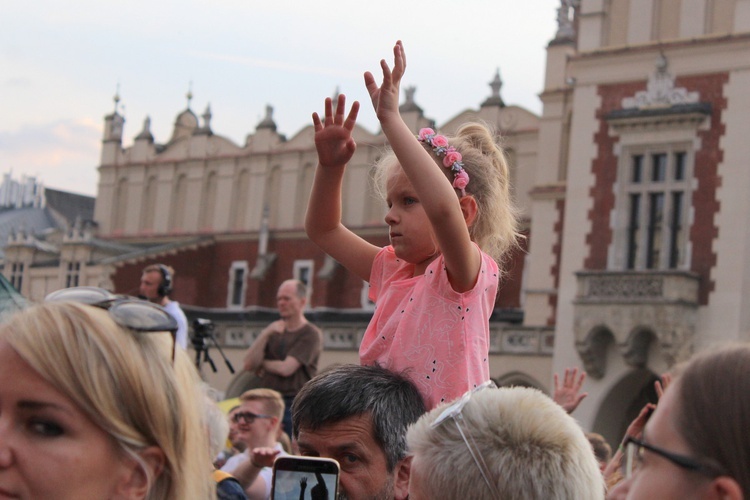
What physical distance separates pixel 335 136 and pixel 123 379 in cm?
188

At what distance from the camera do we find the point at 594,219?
23250 mm

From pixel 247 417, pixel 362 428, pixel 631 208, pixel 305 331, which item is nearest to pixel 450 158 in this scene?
pixel 362 428

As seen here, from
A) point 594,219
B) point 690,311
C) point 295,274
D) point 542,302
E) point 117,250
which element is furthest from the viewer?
point 117,250

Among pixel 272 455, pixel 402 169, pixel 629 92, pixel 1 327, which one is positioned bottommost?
pixel 272 455

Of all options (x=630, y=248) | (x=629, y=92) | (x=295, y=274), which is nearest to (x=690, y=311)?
(x=630, y=248)

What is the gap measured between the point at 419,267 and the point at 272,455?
6.29 feet

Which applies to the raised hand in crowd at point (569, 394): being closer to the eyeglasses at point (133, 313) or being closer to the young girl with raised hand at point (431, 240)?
the young girl with raised hand at point (431, 240)

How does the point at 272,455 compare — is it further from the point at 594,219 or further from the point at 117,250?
the point at 117,250

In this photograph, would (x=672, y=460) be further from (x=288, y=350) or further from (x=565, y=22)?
(x=565, y=22)

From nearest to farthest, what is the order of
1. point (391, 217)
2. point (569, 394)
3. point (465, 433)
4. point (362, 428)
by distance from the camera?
1. point (465, 433)
2. point (362, 428)
3. point (391, 217)
4. point (569, 394)

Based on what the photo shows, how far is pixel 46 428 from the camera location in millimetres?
2201

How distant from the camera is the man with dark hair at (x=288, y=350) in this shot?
8672 mm

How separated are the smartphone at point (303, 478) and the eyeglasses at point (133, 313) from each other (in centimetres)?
74

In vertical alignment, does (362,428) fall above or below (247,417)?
above
